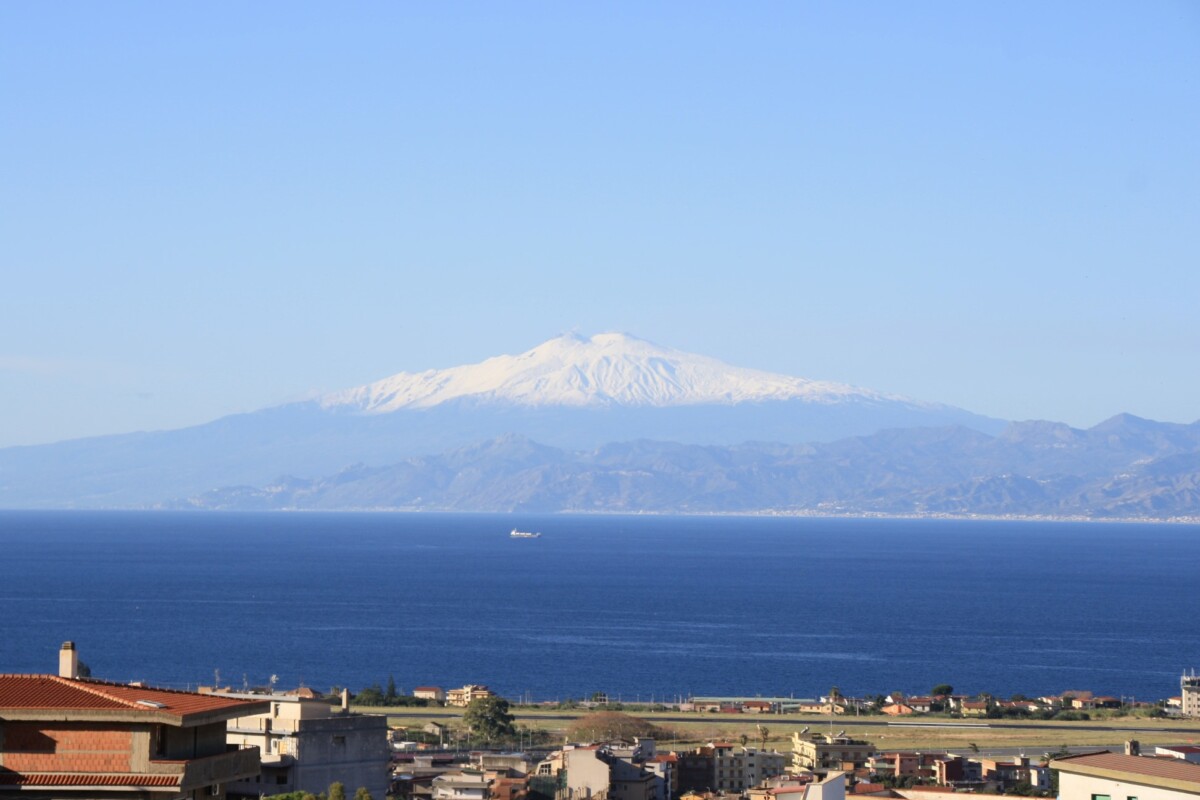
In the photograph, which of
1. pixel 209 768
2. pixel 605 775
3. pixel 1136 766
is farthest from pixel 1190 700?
pixel 209 768

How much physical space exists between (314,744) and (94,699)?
1798 cm

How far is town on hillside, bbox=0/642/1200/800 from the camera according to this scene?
8617 mm

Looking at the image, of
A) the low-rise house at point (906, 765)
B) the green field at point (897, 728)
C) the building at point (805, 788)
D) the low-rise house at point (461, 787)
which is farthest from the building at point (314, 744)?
the green field at point (897, 728)

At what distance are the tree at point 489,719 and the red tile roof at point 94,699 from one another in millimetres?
46932

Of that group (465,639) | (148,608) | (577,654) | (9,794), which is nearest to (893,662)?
(577,654)

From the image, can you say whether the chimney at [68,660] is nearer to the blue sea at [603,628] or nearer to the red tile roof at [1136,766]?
the red tile roof at [1136,766]

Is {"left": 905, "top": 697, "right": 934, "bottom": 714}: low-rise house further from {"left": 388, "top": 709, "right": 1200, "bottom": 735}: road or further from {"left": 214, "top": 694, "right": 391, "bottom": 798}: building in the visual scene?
{"left": 214, "top": 694, "right": 391, "bottom": 798}: building

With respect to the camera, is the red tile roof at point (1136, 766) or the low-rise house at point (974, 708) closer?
the red tile roof at point (1136, 766)

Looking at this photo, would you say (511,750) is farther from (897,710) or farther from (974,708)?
(974,708)

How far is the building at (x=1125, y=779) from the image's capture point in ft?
44.2

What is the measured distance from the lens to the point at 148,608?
404 ft

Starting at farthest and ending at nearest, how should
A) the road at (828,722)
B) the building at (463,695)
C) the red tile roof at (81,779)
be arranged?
1. the building at (463,695)
2. the road at (828,722)
3. the red tile roof at (81,779)

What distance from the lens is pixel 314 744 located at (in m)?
26.3

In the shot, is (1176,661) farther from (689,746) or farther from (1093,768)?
(1093,768)
